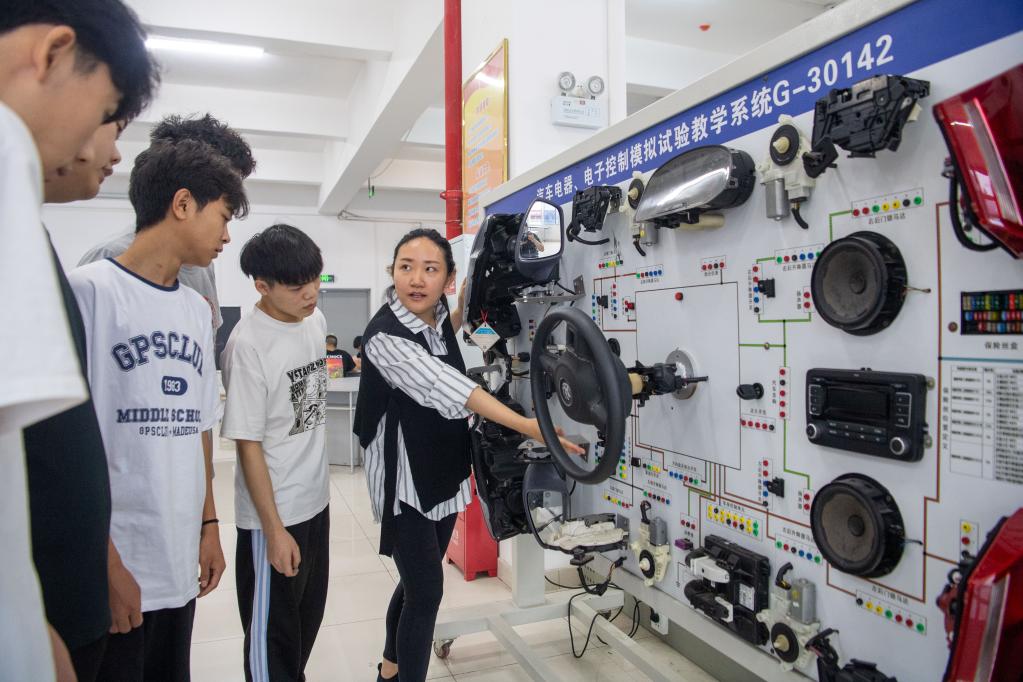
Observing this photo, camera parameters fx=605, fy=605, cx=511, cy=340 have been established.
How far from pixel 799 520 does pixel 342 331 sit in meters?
10.0

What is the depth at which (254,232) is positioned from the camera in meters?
9.68

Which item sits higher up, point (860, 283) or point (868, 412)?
point (860, 283)

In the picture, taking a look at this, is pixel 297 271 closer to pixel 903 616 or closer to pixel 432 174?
pixel 903 616

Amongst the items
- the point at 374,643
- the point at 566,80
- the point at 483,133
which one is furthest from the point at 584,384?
the point at 483,133

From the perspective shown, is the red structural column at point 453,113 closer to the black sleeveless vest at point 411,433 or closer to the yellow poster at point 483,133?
the yellow poster at point 483,133

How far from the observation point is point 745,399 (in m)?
1.27

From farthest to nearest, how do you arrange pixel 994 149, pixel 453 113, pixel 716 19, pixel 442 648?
pixel 716 19
pixel 453 113
pixel 442 648
pixel 994 149

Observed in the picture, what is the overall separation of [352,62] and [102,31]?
19.7 feet

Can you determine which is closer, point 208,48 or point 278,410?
point 278,410

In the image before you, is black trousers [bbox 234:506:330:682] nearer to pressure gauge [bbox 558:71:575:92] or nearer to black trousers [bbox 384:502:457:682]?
black trousers [bbox 384:502:457:682]

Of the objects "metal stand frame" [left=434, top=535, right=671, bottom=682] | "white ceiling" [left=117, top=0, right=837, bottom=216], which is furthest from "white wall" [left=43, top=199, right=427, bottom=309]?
"metal stand frame" [left=434, top=535, right=671, bottom=682]

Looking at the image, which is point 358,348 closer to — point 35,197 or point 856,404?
point 856,404

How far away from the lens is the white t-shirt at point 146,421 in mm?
1225

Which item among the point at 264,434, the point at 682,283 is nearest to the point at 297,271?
the point at 264,434
